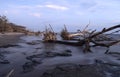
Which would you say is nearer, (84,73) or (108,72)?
(84,73)

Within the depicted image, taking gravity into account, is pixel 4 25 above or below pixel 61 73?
above

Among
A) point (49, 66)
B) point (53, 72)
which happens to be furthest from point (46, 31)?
point (53, 72)

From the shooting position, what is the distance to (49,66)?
1187 cm

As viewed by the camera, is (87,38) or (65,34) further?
(65,34)

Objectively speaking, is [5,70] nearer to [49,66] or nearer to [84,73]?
[49,66]

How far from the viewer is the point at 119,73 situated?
10.5 metres

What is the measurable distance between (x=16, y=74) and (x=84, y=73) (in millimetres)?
2598

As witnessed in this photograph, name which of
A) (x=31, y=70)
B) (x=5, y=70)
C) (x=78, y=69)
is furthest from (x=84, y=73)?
(x=5, y=70)

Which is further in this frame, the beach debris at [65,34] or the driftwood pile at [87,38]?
the beach debris at [65,34]

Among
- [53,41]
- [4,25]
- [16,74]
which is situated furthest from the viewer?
[4,25]

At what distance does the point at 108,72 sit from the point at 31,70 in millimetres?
3170

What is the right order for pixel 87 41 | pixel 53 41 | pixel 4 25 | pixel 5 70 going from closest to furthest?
pixel 5 70
pixel 87 41
pixel 53 41
pixel 4 25

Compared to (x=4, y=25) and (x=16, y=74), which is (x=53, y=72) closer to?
(x=16, y=74)

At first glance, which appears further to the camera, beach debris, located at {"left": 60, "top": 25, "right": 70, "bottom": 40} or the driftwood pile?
beach debris, located at {"left": 60, "top": 25, "right": 70, "bottom": 40}
